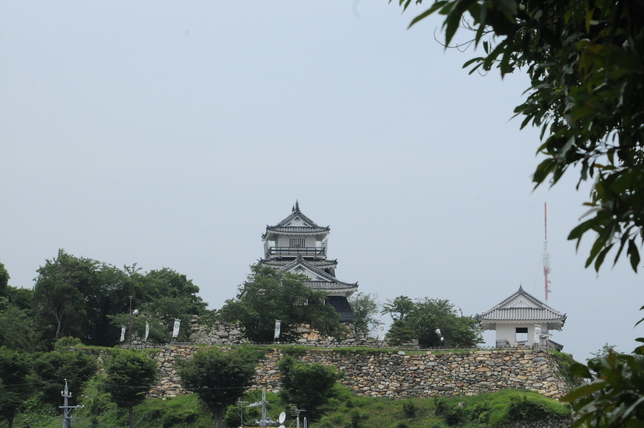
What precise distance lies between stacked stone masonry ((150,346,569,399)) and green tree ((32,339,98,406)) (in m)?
2.37

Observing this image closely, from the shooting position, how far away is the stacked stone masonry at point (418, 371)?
90.7 feet

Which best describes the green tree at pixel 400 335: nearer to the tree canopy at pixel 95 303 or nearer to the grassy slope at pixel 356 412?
the grassy slope at pixel 356 412

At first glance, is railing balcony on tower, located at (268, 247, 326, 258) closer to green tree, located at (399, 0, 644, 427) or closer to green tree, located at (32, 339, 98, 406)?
green tree, located at (32, 339, 98, 406)

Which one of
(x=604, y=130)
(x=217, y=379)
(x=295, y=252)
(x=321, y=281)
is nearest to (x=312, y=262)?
(x=295, y=252)

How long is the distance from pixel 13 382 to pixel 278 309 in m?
8.28

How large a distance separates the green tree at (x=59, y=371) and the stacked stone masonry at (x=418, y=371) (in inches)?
93.3

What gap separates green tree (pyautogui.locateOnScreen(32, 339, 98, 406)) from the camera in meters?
26.0

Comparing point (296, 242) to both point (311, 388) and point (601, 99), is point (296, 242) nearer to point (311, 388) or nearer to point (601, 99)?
point (311, 388)

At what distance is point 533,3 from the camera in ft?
10.8

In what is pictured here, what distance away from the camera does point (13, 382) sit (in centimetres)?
2628

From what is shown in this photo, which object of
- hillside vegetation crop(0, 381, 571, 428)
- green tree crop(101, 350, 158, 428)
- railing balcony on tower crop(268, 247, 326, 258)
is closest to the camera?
hillside vegetation crop(0, 381, 571, 428)

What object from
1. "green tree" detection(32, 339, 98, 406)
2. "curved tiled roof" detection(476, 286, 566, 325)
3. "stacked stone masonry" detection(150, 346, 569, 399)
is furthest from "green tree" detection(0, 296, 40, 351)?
"curved tiled roof" detection(476, 286, 566, 325)

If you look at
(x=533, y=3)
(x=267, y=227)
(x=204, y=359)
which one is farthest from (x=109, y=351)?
(x=533, y=3)

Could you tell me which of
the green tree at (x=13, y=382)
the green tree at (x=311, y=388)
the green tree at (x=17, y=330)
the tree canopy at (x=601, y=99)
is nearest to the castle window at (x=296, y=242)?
the green tree at (x=17, y=330)
